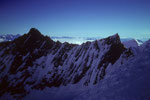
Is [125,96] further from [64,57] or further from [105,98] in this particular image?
[64,57]

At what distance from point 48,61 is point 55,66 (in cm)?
685

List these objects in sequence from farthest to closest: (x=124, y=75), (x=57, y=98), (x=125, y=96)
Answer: (x=57, y=98) → (x=124, y=75) → (x=125, y=96)

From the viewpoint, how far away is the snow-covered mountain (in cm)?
3134

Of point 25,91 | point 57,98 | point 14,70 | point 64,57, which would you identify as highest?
point 64,57

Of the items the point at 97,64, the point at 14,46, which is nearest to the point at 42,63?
the point at 14,46

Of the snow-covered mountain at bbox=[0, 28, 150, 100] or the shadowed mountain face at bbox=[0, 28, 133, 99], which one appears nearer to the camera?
the snow-covered mountain at bbox=[0, 28, 150, 100]

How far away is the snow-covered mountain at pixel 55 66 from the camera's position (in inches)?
1234

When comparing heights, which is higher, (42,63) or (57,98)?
(42,63)

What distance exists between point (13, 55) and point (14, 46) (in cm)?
771

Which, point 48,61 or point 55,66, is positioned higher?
point 48,61

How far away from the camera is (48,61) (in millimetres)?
55531

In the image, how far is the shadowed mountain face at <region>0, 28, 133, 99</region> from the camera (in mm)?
37531

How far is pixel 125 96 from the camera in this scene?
50.1ft

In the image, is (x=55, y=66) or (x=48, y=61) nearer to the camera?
(x=55, y=66)
